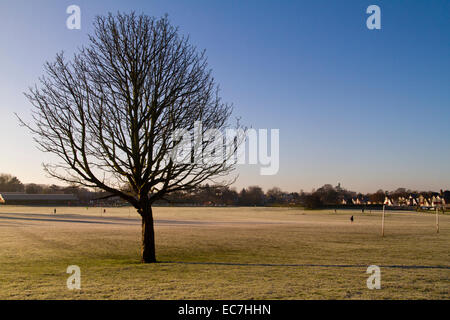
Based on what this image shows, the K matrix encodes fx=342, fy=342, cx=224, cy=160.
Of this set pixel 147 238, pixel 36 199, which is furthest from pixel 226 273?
pixel 36 199

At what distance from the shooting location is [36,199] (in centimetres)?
17700

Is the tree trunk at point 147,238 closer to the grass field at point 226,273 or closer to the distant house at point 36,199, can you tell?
the grass field at point 226,273

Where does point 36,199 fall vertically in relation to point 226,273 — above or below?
below

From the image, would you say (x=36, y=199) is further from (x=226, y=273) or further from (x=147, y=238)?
(x=226, y=273)

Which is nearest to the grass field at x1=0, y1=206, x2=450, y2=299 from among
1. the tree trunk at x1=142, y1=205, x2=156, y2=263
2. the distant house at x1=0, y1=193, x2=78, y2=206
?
the tree trunk at x1=142, y1=205, x2=156, y2=263

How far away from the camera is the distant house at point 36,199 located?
17150 cm

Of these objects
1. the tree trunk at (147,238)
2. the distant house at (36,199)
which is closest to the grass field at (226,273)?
the tree trunk at (147,238)

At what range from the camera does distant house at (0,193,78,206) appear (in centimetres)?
17150

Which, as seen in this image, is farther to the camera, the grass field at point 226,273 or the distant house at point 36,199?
the distant house at point 36,199

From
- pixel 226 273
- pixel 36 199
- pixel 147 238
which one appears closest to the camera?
pixel 226 273

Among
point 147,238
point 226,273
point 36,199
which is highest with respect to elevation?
point 147,238
